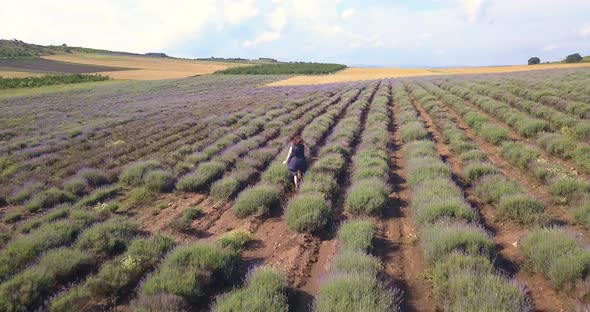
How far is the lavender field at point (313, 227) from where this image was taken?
5.13m

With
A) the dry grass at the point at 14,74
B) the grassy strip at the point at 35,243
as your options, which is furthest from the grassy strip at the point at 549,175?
the dry grass at the point at 14,74

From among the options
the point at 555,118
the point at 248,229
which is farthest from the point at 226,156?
the point at 555,118

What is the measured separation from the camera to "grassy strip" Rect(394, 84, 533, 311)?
177 inches

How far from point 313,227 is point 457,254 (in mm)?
2849

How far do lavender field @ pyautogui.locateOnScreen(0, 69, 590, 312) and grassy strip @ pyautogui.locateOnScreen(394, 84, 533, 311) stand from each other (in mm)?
25

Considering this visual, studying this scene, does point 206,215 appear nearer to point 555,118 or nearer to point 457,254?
point 457,254

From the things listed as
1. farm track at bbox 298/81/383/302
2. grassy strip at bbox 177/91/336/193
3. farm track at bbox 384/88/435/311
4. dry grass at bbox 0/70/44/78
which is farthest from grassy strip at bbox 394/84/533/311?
dry grass at bbox 0/70/44/78

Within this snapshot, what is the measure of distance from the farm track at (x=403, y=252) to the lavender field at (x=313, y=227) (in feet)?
0.12

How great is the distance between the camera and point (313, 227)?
7684mm

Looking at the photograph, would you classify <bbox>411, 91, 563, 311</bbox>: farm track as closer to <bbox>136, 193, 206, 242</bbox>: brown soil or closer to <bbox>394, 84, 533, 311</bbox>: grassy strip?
<bbox>394, 84, 533, 311</bbox>: grassy strip

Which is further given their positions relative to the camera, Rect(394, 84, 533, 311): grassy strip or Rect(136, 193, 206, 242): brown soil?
Rect(136, 193, 206, 242): brown soil

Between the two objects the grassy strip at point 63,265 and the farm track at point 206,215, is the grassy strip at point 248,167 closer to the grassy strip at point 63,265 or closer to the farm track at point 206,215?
the farm track at point 206,215

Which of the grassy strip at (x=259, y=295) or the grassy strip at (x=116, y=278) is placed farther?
the grassy strip at (x=116, y=278)

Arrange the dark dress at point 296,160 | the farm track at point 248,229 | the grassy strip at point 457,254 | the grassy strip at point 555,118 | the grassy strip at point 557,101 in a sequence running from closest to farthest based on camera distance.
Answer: the grassy strip at point 457,254 → the farm track at point 248,229 → the dark dress at point 296,160 → the grassy strip at point 555,118 → the grassy strip at point 557,101
